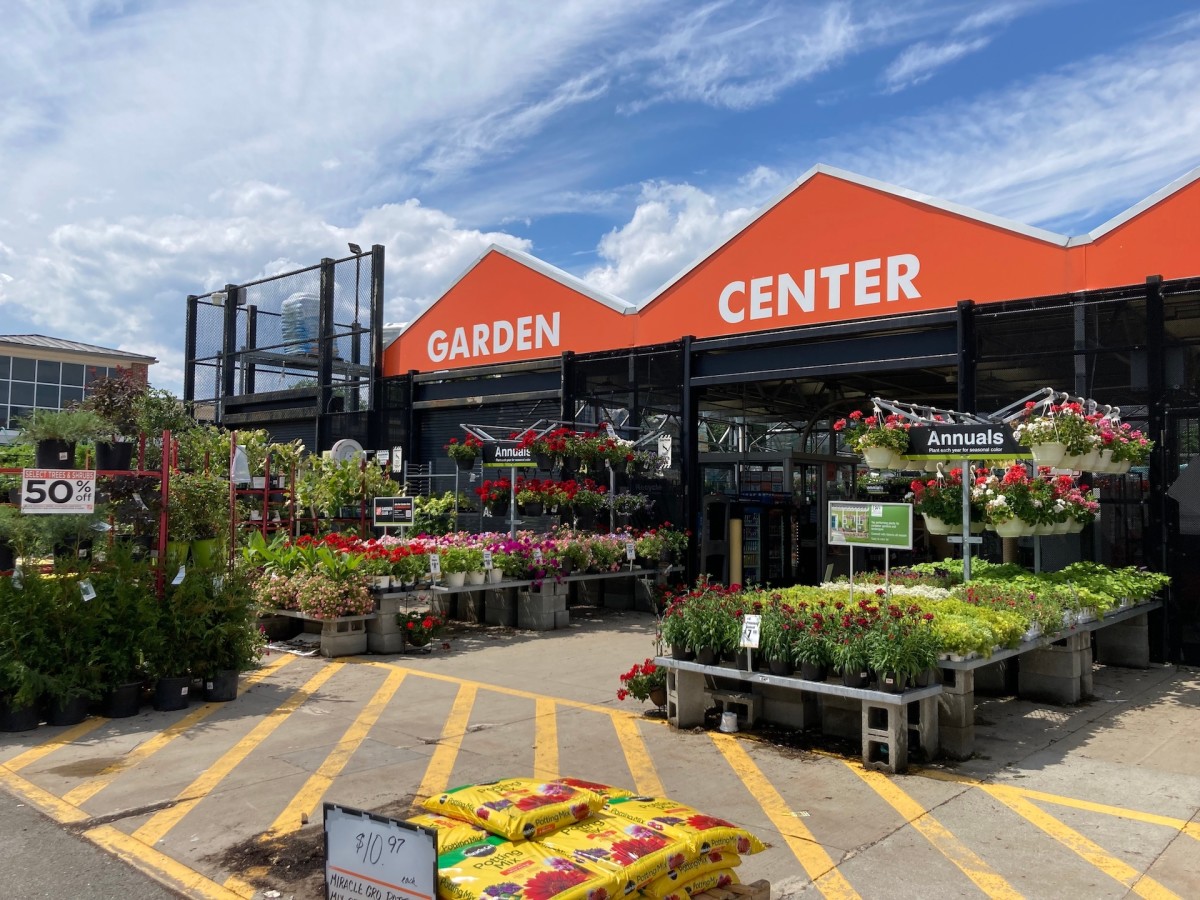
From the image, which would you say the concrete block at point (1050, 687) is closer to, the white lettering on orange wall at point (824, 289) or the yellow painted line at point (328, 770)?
the yellow painted line at point (328, 770)

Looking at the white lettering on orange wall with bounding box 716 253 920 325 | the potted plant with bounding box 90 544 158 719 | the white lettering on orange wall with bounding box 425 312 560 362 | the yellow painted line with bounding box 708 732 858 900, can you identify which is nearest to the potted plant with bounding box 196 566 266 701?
the potted plant with bounding box 90 544 158 719

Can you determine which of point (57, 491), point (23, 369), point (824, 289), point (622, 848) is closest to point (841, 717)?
point (622, 848)

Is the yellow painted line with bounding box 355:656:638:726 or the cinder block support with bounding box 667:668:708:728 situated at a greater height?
the cinder block support with bounding box 667:668:708:728

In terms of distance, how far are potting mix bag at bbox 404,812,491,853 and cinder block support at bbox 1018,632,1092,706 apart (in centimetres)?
708

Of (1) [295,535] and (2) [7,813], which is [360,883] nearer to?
(2) [7,813]

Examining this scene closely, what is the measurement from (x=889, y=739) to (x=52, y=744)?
6.50 metres

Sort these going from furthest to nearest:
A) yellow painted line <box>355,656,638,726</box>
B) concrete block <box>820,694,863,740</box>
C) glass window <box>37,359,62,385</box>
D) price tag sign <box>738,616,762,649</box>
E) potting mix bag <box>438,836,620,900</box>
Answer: glass window <box>37,359,62,385</box>, yellow painted line <box>355,656,638,726</box>, concrete block <box>820,694,863,740</box>, price tag sign <box>738,616,762,649</box>, potting mix bag <box>438,836,620,900</box>

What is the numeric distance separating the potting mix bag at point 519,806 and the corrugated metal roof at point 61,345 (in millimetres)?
49080

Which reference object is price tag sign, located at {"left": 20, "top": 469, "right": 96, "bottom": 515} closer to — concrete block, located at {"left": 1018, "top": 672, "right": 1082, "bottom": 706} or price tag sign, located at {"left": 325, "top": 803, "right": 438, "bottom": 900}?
price tag sign, located at {"left": 325, "top": 803, "right": 438, "bottom": 900}

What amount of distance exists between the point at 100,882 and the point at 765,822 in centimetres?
368

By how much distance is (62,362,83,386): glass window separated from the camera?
46281 mm

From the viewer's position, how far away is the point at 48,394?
45.3 metres

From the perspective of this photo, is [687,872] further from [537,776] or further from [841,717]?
[841,717]

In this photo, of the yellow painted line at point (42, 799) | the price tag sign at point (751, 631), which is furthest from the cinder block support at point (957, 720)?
A: the yellow painted line at point (42, 799)
